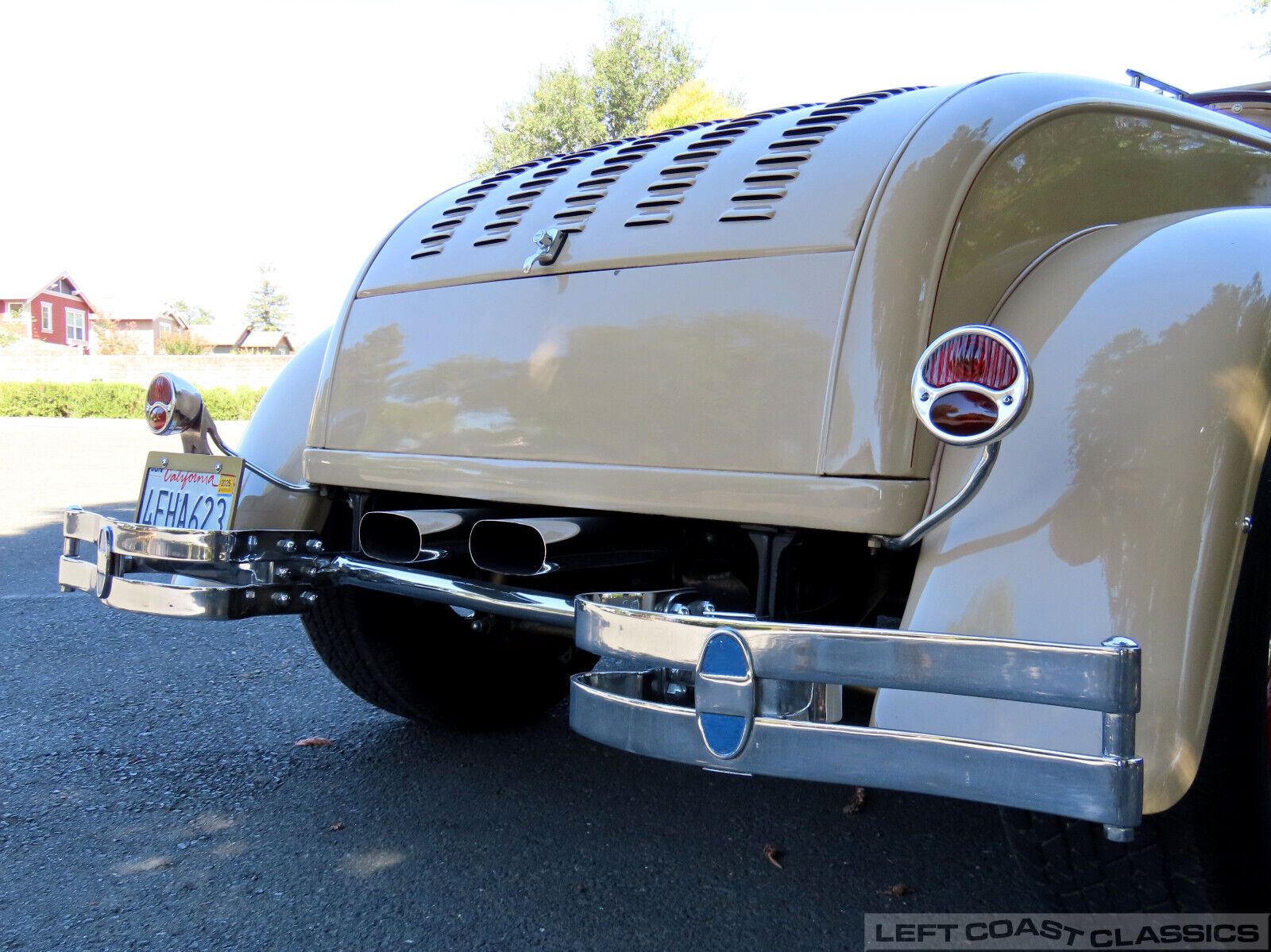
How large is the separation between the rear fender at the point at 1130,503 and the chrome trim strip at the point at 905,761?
0.08 metres

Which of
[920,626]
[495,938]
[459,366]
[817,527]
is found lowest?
[495,938]

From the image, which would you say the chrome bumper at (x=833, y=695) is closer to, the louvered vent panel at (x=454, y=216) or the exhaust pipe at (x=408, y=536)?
the exhaust pipe at (x=408, y=536)

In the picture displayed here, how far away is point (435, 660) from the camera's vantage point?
3125mm

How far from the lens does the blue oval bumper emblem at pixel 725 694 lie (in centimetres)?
152

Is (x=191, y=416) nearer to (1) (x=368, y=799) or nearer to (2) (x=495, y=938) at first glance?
(1) (x=368, y=799)

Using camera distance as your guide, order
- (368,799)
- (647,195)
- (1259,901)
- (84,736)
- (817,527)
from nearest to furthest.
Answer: (1259,901), (817,527), (647,195), (368,799), (84,736)

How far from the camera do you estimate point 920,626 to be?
1.57m

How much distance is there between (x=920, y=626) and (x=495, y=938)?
112cm

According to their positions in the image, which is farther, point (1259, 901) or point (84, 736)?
point (84, 736)

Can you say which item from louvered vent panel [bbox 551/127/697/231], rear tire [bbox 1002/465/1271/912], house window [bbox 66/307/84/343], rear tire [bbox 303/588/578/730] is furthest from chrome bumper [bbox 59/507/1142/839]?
house window [bbox 66/307/84/343]

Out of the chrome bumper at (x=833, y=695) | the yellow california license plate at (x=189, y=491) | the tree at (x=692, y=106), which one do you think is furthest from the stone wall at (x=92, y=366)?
the chrome bumper at (x=833, y=695)

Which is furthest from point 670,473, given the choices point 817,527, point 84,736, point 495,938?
point 84,736

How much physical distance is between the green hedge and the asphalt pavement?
24.1m

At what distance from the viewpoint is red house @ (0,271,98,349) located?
60.7 metres
